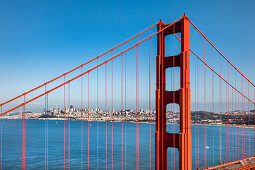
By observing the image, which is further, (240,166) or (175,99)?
(240,166)

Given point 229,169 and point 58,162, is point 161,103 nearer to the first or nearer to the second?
point 229,169

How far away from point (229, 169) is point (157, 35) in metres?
18.0

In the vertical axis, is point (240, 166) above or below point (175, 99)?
below

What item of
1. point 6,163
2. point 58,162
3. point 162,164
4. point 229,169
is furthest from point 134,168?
point 162,164

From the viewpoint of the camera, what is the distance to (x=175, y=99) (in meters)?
12.4

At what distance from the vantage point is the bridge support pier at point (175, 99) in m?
12.0

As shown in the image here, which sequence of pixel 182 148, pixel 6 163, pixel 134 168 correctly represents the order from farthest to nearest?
pixel 6 163 → pixel 134 168 → pixel 182 148

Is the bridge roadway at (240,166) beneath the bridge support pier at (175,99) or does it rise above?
beneath

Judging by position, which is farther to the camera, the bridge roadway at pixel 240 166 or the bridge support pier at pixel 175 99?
the bridge roadway at pixel 240 166

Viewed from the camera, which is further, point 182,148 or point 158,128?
point 158,128

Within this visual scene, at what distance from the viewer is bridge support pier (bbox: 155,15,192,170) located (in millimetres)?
12000

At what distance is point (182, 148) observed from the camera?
11914 mm

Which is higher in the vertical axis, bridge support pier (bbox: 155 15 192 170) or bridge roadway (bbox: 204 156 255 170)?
bridge support pier (bbox: 155 15 192 170)

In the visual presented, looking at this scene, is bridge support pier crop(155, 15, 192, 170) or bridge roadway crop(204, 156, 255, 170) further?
bridge roadway crop(204, 156, 255, 170)
